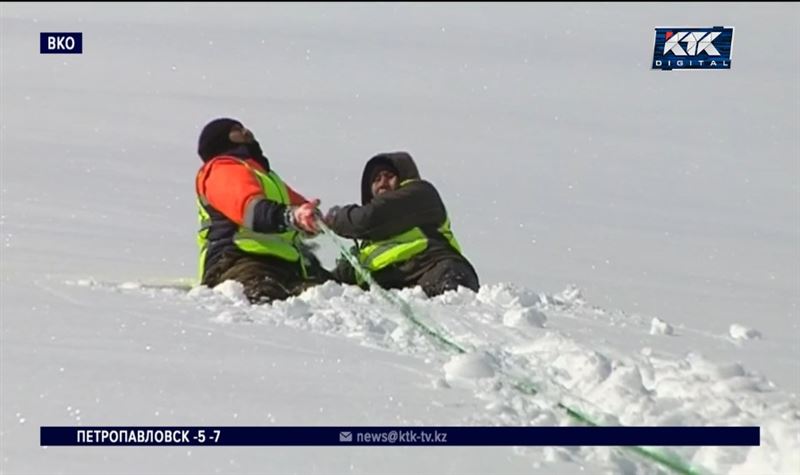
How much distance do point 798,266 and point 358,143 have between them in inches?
53.0

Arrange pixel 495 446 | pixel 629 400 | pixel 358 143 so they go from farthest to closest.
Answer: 1. pixel 358 143
2. pixel 629 400
3. pixel 495 446

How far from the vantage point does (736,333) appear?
11.7 ft

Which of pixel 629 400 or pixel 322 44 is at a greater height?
pixel 322 44

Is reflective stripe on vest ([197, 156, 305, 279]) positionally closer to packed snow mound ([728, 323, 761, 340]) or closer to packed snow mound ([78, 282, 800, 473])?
packed snow mound ([78, 282, 800, 473])

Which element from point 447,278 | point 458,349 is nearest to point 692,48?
point 447,278

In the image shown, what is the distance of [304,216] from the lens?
3570 millimetres

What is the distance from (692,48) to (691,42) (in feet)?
0.05

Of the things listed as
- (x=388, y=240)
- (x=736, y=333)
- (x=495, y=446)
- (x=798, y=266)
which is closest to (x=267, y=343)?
(x=495, y=446)

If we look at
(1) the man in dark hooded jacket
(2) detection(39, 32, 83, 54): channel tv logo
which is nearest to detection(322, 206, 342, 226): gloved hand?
(1) the man in dark hooded jacket

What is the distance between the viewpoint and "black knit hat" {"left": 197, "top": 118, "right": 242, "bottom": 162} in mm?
3752

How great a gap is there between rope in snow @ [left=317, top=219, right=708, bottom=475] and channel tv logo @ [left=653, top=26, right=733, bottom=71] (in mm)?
827

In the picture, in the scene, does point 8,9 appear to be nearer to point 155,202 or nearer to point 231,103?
point 155,202

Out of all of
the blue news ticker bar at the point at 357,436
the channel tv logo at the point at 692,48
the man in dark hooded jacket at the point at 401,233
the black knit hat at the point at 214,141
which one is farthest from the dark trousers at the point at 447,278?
the blue news ticker bar at the point at 357,436

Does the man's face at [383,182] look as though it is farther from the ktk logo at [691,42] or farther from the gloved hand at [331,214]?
the ktk logo at [691,42]
